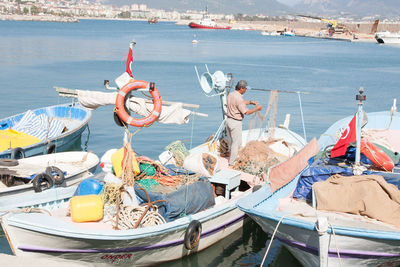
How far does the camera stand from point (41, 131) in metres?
14.5

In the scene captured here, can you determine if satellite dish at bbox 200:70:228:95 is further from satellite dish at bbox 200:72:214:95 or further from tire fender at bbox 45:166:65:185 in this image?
tire fender at bbox 45:166:65:185

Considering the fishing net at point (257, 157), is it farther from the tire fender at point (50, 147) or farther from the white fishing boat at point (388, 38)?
the white fishing boat at point (388, 38)

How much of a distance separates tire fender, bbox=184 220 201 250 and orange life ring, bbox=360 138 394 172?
3219 millimetres

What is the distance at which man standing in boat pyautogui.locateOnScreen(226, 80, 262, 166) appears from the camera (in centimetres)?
1034

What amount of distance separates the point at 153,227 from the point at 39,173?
151 inches

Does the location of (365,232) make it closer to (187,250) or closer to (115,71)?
(187,250)

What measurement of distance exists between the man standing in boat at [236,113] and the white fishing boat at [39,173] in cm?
356

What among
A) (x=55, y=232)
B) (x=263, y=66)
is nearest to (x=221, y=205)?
(x=55, y=232)

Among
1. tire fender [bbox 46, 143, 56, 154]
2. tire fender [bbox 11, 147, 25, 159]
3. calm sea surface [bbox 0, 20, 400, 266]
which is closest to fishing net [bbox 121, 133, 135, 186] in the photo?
calm sea surface [bbox 0, 20, 400, 266]

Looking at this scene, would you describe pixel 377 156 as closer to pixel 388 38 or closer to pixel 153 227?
pixel 153 227

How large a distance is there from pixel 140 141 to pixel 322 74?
984 inches

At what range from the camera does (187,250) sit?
8.67 meters

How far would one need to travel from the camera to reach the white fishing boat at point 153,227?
7102 mm

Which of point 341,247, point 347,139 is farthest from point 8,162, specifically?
point 341,247
